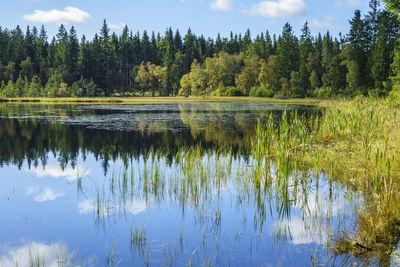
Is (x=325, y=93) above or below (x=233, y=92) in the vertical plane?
below

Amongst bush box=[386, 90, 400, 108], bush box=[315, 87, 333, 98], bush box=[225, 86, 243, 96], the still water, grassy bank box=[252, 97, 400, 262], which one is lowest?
the still water

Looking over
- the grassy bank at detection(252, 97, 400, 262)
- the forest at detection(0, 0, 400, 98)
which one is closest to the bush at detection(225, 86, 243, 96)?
the forest at detection(0, 0, 400, 98)

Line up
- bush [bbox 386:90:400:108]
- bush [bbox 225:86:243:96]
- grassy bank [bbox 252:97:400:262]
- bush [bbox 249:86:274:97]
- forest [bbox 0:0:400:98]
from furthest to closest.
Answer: bush [bbox 225:86:243:96], bush [bbox 249:86:274:97], forest [bbox 0:0:400:98], bush [bbox 386:90:400:108], grassy bank [bbox 252:97:400:262]

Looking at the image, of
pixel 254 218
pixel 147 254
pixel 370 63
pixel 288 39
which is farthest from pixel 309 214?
pixel 288 39

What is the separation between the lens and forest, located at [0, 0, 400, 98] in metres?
59.0

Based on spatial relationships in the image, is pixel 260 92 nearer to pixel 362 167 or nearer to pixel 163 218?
pixel 362 167

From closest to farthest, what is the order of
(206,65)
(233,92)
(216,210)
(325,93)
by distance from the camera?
(216,210), (325,93), (233,92), (206,65)

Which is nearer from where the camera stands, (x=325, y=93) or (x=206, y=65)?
(x=325, y=93)

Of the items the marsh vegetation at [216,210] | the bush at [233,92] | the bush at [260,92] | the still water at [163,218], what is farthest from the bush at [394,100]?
the bush at [233,92]

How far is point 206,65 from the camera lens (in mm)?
87125

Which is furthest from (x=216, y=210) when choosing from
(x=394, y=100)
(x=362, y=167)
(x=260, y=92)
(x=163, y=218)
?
(x=260, y=92)

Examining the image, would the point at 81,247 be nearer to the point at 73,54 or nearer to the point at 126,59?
the point at 73,54

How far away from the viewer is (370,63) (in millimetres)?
55906

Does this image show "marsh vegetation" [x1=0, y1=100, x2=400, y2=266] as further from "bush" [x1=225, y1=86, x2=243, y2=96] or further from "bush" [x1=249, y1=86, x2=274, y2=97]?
"bush" [x1=225, y1=86, x2=243, y2=96]
